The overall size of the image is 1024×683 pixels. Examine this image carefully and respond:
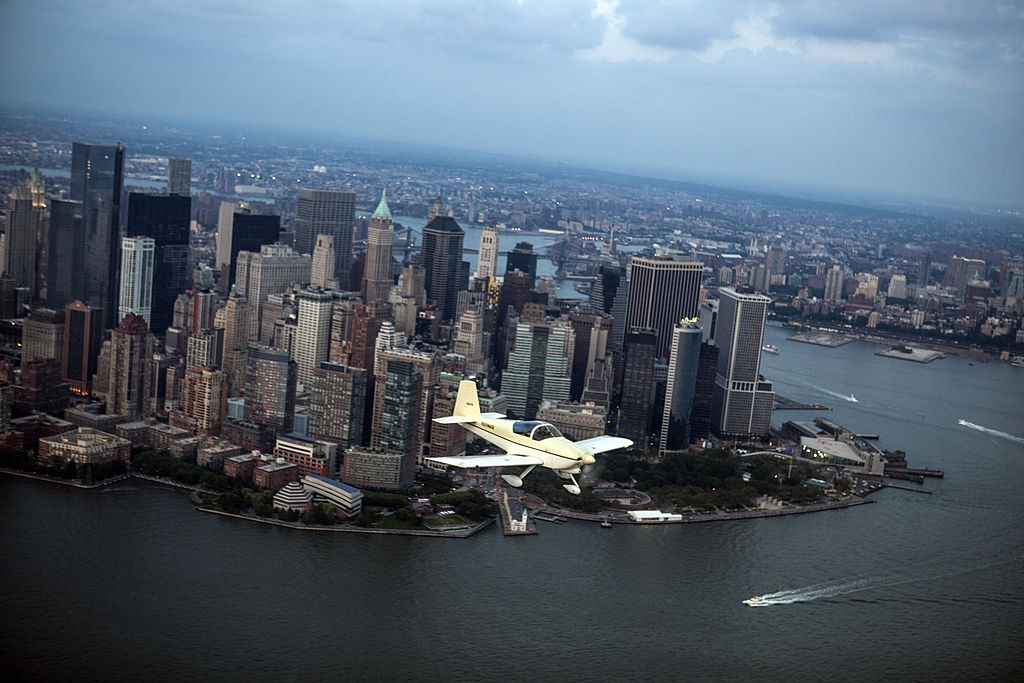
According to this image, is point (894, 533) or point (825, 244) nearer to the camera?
point (894, 533)

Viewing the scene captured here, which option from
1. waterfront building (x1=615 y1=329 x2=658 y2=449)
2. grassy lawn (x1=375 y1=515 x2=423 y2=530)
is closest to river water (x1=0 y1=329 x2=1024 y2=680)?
grassy lawn (x1=375 y1=515 x2=423 y2=530)

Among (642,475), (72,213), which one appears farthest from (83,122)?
(642,475)

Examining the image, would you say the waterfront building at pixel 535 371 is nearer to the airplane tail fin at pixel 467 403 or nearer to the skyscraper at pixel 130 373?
the skyscraper at pixel 130 373

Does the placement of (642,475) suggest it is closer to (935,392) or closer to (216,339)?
(216,339)

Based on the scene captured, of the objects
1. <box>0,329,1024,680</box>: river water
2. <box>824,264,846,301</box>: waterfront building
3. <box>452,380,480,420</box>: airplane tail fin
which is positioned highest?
<box>824,264,846,301</box>: waterfront building

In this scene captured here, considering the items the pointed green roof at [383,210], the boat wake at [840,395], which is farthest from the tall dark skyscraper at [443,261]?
the boat wake at [840,395]

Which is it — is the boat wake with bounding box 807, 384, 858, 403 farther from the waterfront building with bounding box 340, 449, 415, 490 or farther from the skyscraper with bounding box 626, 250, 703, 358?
the waterfront building with bounding box 340, 449, 415, 490

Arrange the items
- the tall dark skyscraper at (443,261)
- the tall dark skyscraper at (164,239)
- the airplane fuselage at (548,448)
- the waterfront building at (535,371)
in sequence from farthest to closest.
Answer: the tall dark skyscraper at (443,261) → the tall dark skyscraper at (164,239) → the waterfront building at (535,371) → the airplane fuselage at (548,448)
